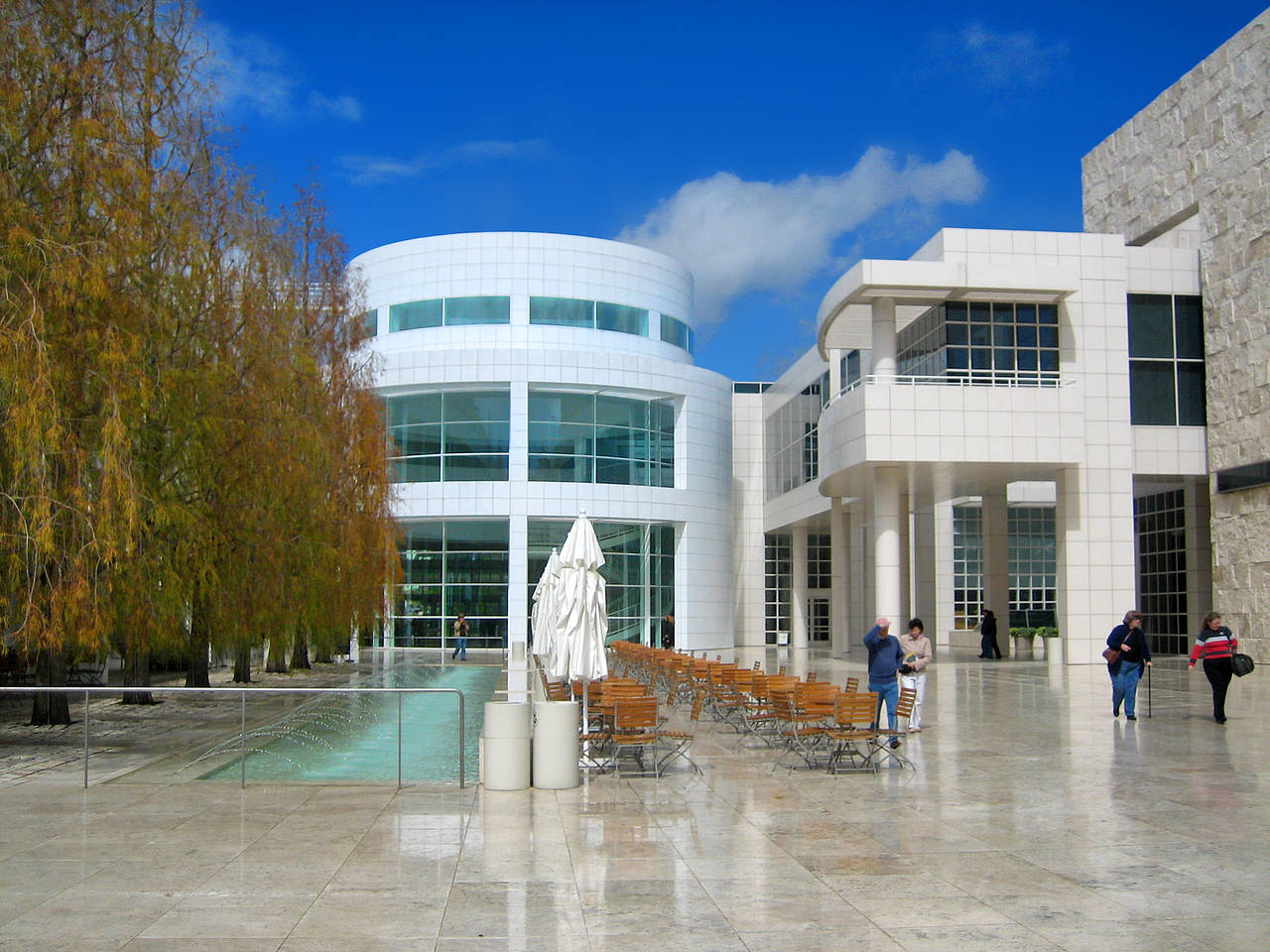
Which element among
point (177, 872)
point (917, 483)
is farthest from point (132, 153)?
point (917, 483)

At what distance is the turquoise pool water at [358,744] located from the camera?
1244 cm

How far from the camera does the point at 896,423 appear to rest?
110 feet

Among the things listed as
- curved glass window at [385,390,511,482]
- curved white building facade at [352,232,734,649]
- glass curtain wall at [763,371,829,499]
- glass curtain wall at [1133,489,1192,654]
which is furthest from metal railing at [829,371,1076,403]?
curved glass window at [385,390,511,482]

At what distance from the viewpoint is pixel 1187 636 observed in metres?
41.2

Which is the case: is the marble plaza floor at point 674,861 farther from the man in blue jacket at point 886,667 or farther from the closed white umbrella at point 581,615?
the closed white umbrella at point 581,615

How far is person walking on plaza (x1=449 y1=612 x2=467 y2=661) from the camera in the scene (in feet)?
138

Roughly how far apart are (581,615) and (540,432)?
3183 cm

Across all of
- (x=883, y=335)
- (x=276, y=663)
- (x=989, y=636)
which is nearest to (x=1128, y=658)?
(x=883, y=335)

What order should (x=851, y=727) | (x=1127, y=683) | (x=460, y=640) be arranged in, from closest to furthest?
(x=851, y=727) → (x=1127, y=683) → (x=460, y=640)

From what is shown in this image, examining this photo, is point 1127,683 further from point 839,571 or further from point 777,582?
point 777,582

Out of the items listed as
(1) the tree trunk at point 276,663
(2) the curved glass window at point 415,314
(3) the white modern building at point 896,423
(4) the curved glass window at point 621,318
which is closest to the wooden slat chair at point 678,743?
(1) the tree trunk at point 276,663

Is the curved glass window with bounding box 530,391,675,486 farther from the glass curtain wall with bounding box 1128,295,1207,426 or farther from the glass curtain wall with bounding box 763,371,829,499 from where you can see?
the glass curtain wall with bounding box 1128,295,1207,426

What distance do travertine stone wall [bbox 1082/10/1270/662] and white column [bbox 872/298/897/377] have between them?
10482 millimetres

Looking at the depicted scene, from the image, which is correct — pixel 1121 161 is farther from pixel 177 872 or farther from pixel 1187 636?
pixel 177 872
